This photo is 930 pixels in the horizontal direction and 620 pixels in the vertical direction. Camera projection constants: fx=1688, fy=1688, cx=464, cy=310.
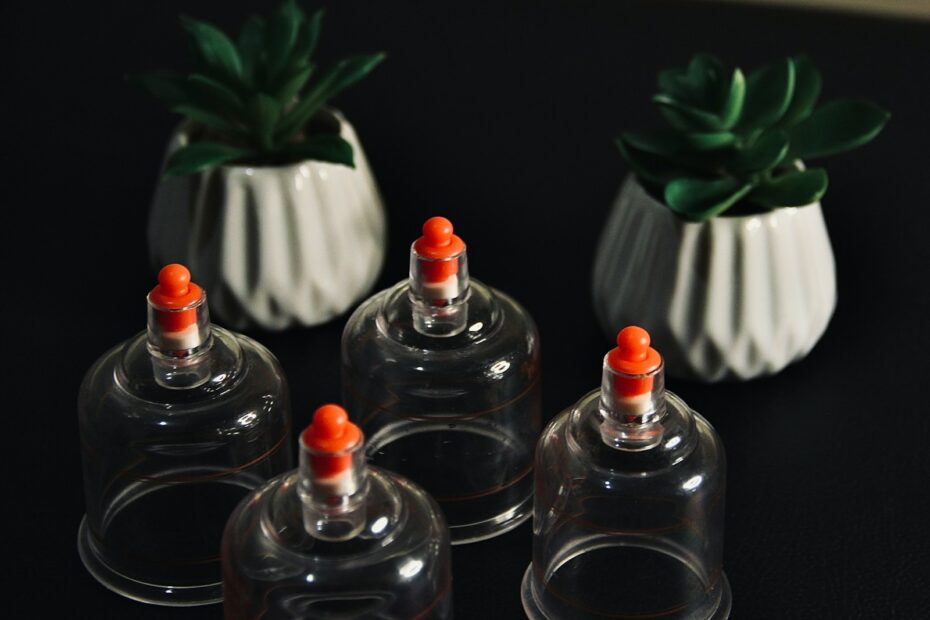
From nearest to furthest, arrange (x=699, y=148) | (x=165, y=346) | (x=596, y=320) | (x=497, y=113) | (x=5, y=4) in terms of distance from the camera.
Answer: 1. (x=165, y=346)
2. (x=699, y=148)
3. (x=596, y=320)
4. (x=497, y=113)
5. (x=5, y=4)

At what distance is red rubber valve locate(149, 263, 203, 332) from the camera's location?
0.95 m

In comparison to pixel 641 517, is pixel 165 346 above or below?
above

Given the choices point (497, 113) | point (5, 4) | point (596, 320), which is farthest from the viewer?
point (5, 4)

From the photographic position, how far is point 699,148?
111 centimetres

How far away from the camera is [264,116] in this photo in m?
1.13

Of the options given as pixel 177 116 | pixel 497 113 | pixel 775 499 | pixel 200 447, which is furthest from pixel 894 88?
pixel 200 447

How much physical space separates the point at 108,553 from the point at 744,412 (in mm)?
428

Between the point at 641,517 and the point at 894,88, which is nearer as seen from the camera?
the point at 641,517

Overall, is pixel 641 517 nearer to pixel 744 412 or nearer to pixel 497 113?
pixel 744 412

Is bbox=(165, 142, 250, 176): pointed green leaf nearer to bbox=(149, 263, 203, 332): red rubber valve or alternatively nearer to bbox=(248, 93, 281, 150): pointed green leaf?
bbox=(248, 93, 281, 150): pointed green leaf

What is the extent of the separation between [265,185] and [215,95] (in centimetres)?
7

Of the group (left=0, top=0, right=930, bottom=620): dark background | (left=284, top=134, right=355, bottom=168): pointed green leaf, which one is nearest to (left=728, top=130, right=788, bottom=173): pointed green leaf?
(left=0, top=0, right=930, bottom=620): dark background

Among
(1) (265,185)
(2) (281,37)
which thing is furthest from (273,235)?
(2) (281,37)

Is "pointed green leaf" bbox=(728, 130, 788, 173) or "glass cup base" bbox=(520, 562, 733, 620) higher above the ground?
"pointed green leaf" bbox=(728, 130, 788, 173)
